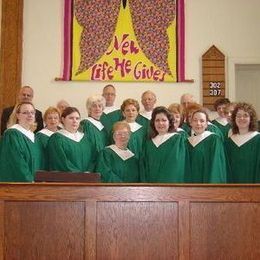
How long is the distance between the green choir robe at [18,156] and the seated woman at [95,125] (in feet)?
3.50

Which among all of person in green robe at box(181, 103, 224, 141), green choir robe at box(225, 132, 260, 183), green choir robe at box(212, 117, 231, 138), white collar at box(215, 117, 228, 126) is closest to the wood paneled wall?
green choir robe at box(225, 132, 260, 183)

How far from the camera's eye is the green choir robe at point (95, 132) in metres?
6.29

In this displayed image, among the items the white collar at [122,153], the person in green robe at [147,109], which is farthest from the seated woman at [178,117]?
the person in green robe at [147,109]

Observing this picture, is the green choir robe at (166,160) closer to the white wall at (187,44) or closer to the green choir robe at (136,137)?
the green choir robe at (136,137)

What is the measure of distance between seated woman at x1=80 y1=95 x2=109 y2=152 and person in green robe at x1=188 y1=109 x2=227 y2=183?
4.28ft

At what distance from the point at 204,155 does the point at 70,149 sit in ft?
4.36

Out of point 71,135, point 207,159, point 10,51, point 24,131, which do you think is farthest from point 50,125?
point 10,51

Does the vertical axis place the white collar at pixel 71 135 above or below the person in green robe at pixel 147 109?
below

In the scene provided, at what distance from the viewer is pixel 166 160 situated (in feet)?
17.2

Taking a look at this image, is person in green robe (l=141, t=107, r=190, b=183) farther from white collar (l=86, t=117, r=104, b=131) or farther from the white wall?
the white wall

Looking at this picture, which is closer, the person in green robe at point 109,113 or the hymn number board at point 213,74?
the person in green robe at point 109,113

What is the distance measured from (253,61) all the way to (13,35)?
3794 mm

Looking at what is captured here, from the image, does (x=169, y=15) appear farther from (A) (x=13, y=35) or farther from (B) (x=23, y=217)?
(B) (x=23, y=217)

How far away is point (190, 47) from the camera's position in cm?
892
